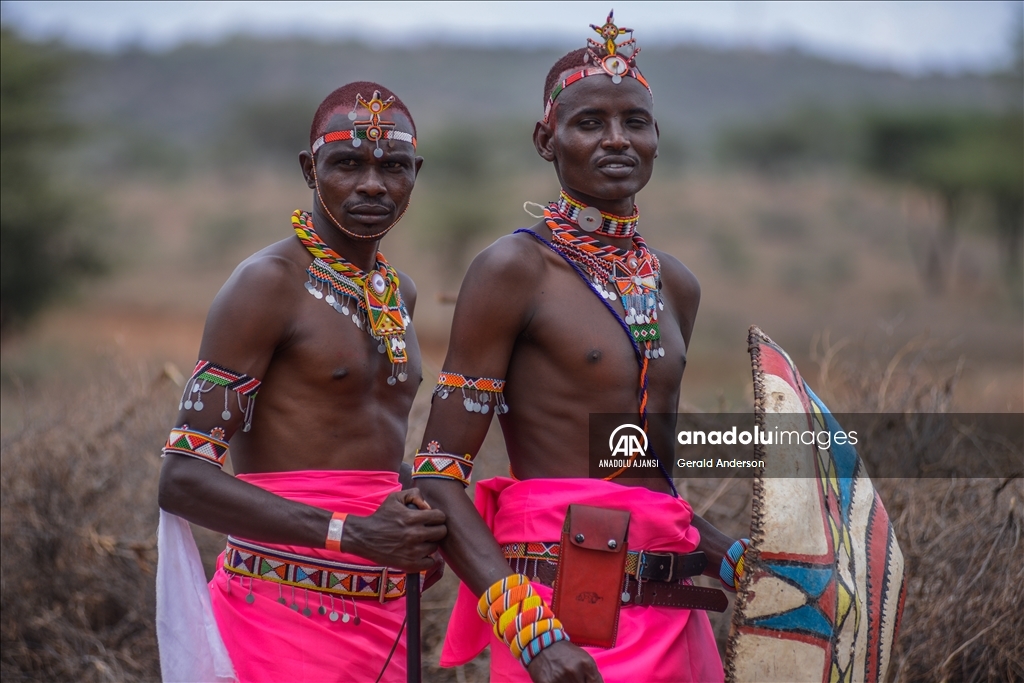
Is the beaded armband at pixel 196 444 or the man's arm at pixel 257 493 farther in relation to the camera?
the beaded armband at pixel 196 444

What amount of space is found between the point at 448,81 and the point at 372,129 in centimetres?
5338

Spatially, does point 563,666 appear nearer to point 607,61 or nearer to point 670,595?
point 670,595

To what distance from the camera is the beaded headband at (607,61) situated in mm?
2885

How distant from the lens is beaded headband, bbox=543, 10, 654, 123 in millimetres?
2885

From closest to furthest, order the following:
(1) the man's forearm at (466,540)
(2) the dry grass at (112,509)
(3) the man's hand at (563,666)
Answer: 1. (3) the man's hand at (563,666)
2. (1) the man's forearm at (466,540)
3. (2) the dry grass at (112,509)

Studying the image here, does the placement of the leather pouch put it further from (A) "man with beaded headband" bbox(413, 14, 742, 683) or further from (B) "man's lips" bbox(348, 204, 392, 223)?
(B) "man's lips" bbox(348, 204, 392, 223)

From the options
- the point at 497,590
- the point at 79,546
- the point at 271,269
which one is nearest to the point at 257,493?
the point at 271,269

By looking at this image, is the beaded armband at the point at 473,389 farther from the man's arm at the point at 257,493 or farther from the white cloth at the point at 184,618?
the white cloth at the point at 184,618

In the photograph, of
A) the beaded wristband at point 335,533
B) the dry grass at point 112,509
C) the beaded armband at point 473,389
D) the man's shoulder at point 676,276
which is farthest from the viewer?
the dry grass at point 112,509

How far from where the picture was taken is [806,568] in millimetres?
2449

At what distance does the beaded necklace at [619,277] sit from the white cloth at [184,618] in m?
1.38

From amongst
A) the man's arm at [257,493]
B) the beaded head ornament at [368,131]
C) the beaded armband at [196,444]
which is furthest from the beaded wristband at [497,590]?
the beaded head ornament at [368,131]

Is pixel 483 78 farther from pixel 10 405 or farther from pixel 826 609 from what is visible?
pixel 826 609

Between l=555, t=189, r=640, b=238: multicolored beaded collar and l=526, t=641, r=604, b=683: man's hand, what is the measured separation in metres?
1.11
